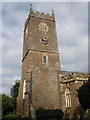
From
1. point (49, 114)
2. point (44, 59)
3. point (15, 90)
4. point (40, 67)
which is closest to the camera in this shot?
point (49, 114)

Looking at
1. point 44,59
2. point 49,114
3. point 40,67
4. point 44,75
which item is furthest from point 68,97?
point 44,59

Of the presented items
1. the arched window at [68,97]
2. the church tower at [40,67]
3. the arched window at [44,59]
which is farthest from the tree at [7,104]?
the arched window at [68,97]

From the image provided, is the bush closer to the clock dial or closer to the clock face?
the clock dial

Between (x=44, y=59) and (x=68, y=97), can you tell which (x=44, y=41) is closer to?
(x=44, y=59)

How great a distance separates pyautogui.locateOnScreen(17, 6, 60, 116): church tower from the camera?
2530cm

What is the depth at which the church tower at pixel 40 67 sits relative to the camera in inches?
996

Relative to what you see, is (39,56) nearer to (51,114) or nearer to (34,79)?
(34,79)

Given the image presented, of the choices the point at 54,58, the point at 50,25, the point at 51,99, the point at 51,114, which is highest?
the point at 50,25

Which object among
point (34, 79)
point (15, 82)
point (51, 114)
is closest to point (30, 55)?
point (34, 79)

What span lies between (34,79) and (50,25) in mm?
11932

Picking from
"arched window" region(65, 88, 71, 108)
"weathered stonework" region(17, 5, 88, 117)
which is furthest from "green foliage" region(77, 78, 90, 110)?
"arched window" region(65, 88, 71, 108)

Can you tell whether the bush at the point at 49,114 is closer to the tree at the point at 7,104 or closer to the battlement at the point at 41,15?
the battlement at the point at 41,15

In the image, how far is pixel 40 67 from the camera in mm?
27500

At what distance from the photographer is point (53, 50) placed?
2991 cm
